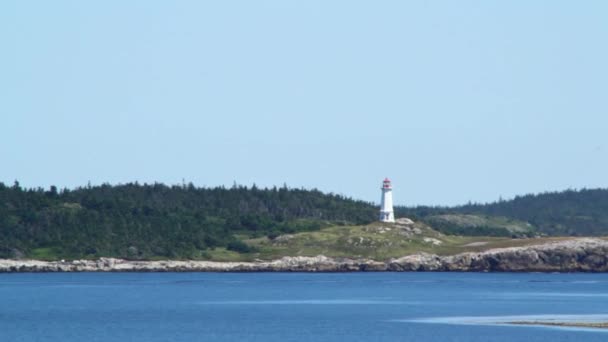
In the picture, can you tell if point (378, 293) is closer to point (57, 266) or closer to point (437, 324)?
point (437, 324)

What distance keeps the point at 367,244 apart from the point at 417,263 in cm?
715

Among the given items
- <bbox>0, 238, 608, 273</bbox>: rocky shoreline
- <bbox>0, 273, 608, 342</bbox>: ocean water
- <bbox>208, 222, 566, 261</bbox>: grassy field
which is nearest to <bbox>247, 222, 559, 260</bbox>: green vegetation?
<bbox>208, 222, 566, 261</bbox>: grassy field

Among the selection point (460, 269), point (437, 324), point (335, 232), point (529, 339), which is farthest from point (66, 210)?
point (529, 339)

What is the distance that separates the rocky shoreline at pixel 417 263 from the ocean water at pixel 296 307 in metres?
5.57

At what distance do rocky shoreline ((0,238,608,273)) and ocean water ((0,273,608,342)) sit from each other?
18.3 ft

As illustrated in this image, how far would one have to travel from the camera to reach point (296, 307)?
359 feet

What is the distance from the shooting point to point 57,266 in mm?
173500

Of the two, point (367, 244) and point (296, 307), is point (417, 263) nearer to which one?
point (367, 244)

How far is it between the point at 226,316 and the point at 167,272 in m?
82.3

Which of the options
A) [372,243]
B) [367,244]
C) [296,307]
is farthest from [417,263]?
[296,307]

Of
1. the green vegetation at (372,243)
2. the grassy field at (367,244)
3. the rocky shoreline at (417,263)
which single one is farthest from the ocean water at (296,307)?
the green vegetation at (372,243)

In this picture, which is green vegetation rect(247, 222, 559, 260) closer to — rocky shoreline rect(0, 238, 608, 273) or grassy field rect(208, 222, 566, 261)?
grassy field rect(208, 222, 566, 261)

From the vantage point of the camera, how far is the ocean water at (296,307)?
276 ft

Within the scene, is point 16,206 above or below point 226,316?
above
